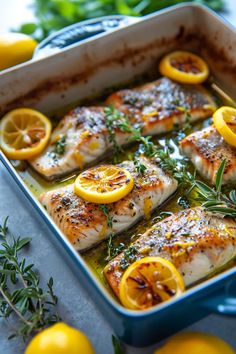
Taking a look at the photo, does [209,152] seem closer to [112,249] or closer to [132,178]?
[132,178]

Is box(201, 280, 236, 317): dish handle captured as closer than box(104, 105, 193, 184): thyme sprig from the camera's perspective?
Yes

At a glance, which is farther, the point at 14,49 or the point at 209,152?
the point at 14,49

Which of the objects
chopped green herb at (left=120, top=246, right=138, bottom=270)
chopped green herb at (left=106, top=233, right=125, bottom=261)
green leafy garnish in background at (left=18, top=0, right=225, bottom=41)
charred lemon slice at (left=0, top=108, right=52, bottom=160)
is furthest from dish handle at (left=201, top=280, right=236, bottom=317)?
green leafy garnish in background at (left=18, top=0, right=225, bottom=41)

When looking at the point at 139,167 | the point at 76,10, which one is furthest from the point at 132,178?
the point at 76,10

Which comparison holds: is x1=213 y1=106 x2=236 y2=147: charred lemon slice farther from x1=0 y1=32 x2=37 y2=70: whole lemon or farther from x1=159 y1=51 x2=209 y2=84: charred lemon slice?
x1=0 y1=32 x2=37 y2=70: whole lemon

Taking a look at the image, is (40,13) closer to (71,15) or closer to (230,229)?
(71,15)

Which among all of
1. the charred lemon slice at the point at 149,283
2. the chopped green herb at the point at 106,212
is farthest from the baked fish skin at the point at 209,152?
the charred lemon slice at the point at 149,283
